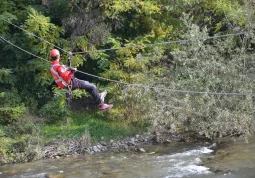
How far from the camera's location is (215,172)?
1182 cm

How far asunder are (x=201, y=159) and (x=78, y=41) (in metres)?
6.30

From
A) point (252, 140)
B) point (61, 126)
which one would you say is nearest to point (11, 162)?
point (61, 126)

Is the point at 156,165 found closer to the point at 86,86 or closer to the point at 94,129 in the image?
the point at 94,129

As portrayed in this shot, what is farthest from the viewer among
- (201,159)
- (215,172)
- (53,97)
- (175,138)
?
(53,97)

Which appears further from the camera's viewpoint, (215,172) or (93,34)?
(93,34)

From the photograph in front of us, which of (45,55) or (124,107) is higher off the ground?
(45,55)

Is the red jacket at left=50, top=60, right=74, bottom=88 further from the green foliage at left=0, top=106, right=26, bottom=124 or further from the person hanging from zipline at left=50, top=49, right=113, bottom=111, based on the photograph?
the green foliage at left=0, top=106, right=26, bottom=124

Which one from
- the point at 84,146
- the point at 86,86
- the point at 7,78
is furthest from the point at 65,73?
the point at 7,78

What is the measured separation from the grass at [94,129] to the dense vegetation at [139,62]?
4.6 inches

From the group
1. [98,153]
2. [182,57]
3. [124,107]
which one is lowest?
[98,153]

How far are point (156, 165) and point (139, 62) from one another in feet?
12.6

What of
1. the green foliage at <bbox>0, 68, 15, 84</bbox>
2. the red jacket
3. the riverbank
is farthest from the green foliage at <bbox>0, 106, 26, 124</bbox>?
the red jacket

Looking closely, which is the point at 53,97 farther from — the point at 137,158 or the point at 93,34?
the point at 137,158

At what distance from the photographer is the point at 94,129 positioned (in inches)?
624
